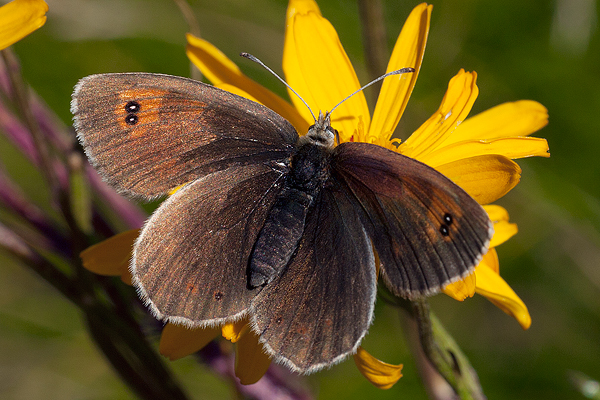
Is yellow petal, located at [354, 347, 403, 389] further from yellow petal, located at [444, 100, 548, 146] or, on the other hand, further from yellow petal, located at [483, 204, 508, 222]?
yellow petal, located at [444, 100, 548, 146]

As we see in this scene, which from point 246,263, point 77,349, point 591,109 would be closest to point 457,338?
point 591,109

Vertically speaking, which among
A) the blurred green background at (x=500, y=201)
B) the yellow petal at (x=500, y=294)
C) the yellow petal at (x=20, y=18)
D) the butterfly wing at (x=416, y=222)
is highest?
the yellow petal at (x=20, y=18)

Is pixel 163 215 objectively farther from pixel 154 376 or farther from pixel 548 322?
pixel 548 322

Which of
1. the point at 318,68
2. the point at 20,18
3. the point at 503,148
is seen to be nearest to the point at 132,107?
the point at 20,18

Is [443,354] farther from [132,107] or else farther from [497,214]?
[132,107]

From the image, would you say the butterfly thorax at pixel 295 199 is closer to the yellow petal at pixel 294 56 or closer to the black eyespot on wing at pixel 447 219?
the yellow petal at pixel 294 56

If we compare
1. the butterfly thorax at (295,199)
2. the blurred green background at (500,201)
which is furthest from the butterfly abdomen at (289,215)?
the blurred green background at (500,201)

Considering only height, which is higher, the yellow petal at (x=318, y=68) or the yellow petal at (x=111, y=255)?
the yellow petal at (x=318, y=68)
